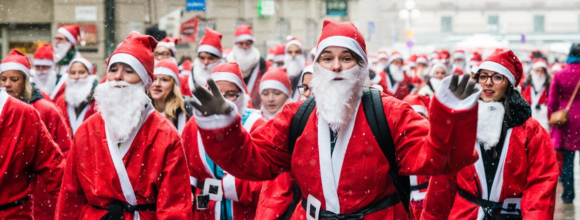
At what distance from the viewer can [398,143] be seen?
394 cm

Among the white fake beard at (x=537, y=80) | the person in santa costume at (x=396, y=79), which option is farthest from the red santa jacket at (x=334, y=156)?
the white fake beard at (x=537, y=80)

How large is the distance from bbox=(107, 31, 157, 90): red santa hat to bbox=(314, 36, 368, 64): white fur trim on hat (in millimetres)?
1453

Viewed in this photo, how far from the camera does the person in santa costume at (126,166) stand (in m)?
4.86

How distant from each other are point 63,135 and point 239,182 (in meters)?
1.91

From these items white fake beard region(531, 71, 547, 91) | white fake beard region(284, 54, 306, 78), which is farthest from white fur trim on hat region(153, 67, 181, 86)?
white fake beard region(531, 71, 547, 91)

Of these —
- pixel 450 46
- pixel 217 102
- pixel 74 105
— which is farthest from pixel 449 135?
pixel 450 46

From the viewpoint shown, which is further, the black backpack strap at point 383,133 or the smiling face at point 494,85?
the smiling face at point 494,85

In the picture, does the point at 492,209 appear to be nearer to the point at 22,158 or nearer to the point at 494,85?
the point at 494,85

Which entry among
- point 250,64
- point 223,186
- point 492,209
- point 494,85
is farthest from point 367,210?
point 250,64

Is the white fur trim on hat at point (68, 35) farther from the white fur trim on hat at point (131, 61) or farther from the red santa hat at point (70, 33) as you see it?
the white fur trim on hat at point (131, 61)

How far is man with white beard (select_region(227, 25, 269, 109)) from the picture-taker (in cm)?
1117

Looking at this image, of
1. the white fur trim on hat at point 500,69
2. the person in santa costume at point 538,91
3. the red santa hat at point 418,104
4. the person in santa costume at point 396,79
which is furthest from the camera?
the person in santa costume at point 538,91

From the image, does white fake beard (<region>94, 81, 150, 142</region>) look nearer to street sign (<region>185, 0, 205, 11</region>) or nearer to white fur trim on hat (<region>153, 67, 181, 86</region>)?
white fur trim on hat (<region>153, 67, 181, 86</region>)

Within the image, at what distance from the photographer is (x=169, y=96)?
769 cm
